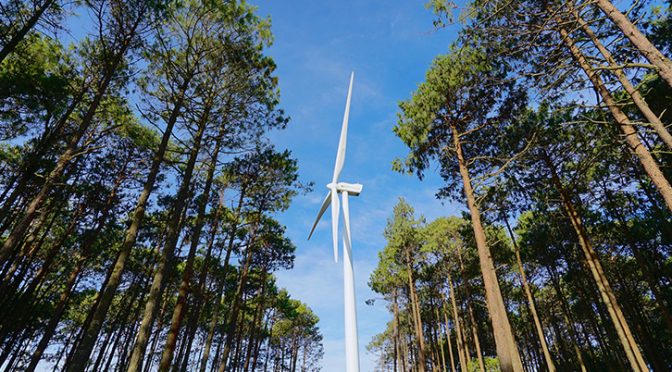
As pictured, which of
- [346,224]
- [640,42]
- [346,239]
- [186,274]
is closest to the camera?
[640,42]

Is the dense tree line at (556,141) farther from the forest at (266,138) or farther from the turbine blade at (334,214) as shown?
the turbine blade at (334,214)

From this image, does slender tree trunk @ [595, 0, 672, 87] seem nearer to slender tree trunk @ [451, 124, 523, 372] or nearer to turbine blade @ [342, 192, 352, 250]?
slender tree trunk @ [451, 124, 523, 372]

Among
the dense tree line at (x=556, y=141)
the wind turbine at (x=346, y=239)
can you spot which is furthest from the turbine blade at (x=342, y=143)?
the dense tree line at (x=556, y=141)

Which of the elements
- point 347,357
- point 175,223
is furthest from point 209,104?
point 347,357

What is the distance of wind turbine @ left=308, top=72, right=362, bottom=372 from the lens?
5535 mm

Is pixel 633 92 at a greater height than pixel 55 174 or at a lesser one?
greater

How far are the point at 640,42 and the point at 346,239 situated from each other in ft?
25.5

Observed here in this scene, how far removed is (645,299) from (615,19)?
29.6 meters

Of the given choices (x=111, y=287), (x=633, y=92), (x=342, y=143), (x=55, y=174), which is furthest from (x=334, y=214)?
(x=55, y=174)

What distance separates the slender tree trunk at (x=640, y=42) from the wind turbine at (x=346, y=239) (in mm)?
6313

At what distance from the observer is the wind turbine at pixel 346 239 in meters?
5.54

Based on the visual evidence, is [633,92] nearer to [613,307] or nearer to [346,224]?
[346,224]

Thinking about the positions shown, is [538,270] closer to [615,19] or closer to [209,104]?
[615,19]

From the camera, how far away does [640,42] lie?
20.5 feet
